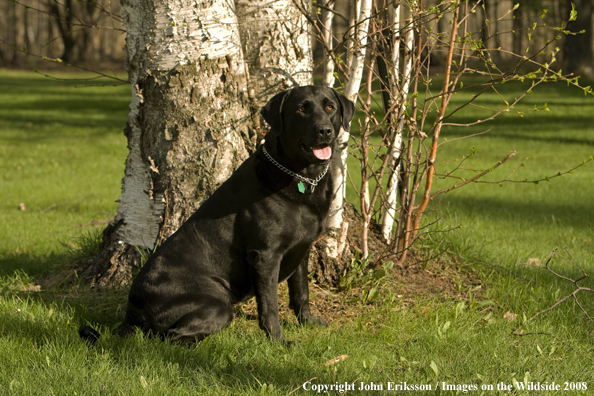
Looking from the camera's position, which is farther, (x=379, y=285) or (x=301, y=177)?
(x=379, y=285)

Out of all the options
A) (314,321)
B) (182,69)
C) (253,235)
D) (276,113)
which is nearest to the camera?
(253,235)

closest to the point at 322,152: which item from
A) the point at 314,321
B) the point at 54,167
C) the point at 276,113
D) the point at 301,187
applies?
the point at 301,187

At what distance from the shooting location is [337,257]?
4660 mm

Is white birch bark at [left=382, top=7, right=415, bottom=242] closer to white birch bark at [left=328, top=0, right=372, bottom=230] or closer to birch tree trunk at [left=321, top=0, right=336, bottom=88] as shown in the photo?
white birch bark at [left=328, top=0, right=372, bottom=230]

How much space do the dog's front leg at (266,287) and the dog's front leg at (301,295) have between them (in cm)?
42

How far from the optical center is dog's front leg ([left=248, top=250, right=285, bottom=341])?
3.68m

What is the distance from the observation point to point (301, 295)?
4176 millimetres

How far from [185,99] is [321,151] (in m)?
1.32

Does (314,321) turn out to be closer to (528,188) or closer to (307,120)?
(307,120)

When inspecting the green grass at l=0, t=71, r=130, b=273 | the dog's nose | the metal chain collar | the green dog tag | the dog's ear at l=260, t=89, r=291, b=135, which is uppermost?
the dog's ear at l=260, t=89, r=291, b=135

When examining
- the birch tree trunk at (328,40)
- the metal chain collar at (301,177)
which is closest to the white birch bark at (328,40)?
the birch tree trunk at (328,40)

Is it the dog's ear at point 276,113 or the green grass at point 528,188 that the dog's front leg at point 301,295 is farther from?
the green grass at point 528,188

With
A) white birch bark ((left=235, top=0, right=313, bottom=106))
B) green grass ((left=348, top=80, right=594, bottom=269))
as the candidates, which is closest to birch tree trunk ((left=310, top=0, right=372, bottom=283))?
white birch bark ((left=235, top=0, right=313, bottom=106))

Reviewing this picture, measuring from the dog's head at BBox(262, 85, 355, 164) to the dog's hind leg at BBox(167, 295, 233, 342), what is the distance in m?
1.08
